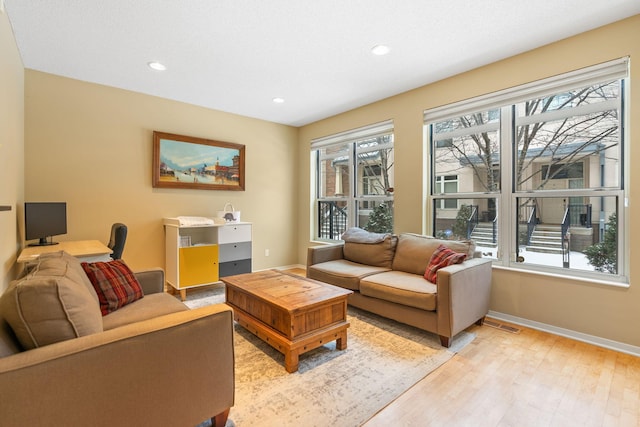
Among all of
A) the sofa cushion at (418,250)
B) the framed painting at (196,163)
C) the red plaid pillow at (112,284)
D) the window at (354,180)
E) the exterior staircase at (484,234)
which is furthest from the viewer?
the window at (354,180)

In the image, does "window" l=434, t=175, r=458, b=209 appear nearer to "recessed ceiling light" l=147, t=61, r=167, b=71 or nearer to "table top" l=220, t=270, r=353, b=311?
"table top" l=220, t=270, r=353, b=311

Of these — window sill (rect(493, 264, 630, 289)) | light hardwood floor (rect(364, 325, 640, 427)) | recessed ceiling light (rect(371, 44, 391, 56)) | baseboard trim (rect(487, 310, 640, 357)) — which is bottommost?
light hardwood floor (rect(364, 325, 640, 427))

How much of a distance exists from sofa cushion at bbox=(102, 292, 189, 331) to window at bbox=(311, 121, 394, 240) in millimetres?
3063

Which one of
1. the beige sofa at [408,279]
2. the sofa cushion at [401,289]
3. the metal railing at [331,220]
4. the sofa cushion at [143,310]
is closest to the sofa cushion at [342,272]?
the beige sofa at [408,279]

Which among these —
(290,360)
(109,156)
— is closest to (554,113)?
(290,360)

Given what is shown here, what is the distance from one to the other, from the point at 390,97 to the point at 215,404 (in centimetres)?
392

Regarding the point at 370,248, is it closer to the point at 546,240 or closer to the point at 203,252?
the point at 546,240

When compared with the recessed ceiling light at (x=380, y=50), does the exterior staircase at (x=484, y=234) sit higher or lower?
lower

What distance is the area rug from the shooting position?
66.7 inches

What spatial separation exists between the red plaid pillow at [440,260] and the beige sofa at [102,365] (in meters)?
2.03

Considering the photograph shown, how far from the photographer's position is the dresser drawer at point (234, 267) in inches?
162

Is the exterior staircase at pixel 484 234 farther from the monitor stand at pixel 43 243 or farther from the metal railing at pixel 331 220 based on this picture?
the monitor stand at pixel 43 243

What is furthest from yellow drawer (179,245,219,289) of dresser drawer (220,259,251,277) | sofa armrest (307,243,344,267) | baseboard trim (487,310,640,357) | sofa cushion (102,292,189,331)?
baseboard trim (487,310,640,357)

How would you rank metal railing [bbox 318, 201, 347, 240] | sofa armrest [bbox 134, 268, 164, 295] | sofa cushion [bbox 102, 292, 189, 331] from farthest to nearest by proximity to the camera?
metal railing [bbox 318, 201, 347, 240]
sofa armrest [bbox 134, 268, 164, 295]
sofa cushion [bbox 102, 292, 189, 331]
